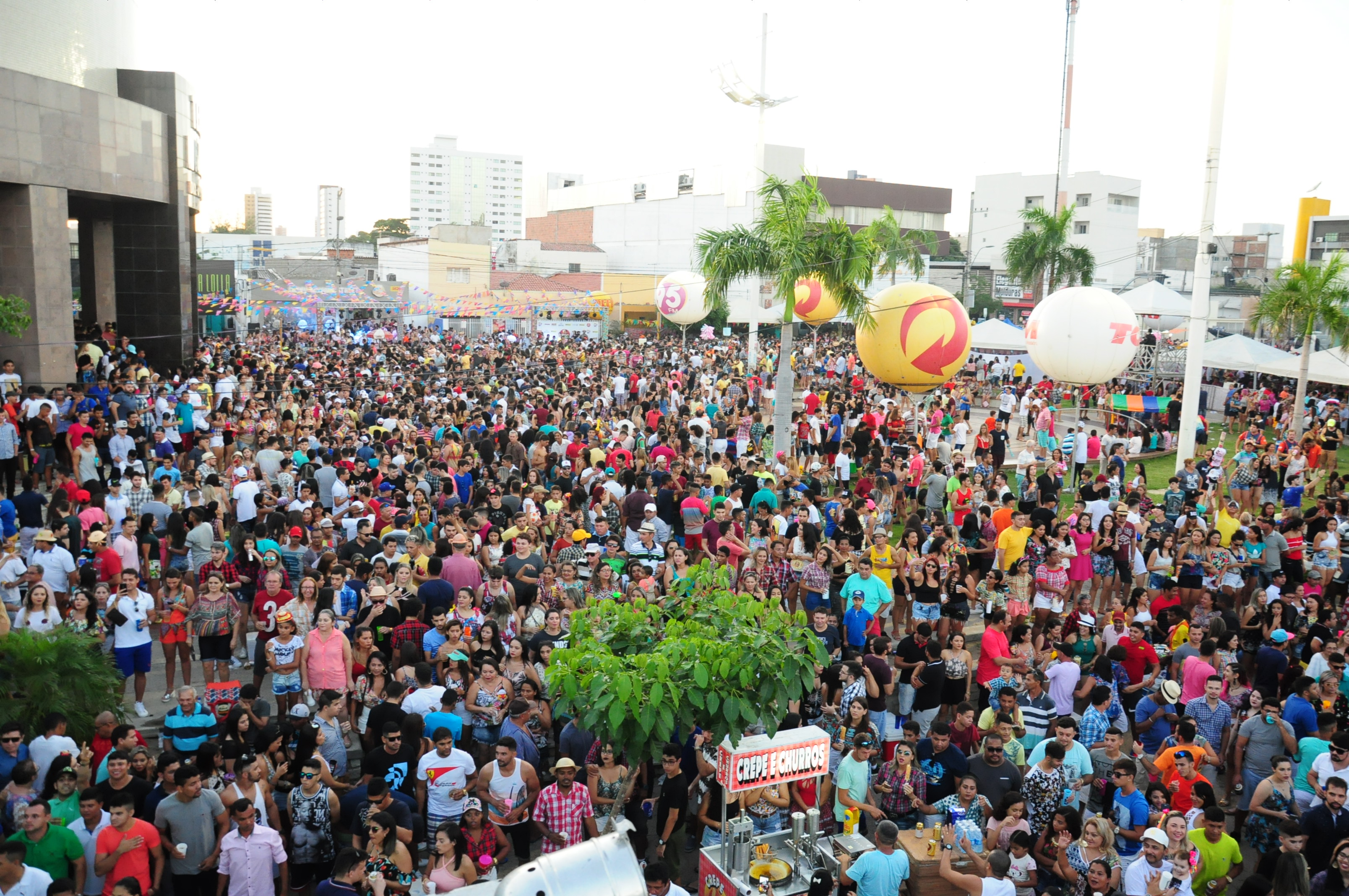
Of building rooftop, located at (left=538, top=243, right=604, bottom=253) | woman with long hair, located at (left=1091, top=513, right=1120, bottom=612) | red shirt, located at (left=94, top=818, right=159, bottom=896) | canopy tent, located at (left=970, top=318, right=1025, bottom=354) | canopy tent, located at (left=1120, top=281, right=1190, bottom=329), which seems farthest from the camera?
building rooftop, located at (left=538, top=243, right=604, bottom=253)

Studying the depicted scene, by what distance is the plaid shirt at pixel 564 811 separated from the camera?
20.1 feet

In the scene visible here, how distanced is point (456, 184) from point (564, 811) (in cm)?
19023

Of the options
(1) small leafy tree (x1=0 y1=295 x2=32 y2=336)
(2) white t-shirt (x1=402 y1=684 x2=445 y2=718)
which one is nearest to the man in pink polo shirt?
(2) white t-shirt (x1=402 y1=684 x2=445 y2=718)

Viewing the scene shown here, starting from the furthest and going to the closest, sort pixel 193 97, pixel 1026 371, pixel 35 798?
pixel 1026 371, pixel 193 97, pixel 35 798

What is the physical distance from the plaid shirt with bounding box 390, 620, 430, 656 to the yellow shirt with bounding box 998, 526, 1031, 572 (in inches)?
242

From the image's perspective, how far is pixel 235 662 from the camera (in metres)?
9.14

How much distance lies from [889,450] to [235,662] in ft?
32.5

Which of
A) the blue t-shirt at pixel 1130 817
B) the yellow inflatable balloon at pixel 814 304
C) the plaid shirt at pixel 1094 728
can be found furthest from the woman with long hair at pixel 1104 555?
the yellow inflatable balloon at pixel 814 304

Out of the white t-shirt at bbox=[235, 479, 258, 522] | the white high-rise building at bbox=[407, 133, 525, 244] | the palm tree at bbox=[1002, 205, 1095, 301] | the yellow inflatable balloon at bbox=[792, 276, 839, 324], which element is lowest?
the white t-shirt at bbox=[235, 479, 258, 522]

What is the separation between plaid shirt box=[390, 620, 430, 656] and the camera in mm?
7906

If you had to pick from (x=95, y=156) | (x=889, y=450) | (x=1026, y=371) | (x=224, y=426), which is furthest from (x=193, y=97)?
(x=1026, y=371)

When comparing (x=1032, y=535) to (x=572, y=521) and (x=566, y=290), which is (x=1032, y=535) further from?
(x=566, y=290)

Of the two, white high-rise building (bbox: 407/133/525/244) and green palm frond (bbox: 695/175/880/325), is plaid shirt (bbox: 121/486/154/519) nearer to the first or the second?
green palm frond (bbox: 695/175/880/325)

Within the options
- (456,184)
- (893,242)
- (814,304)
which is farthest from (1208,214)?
(456,184)
